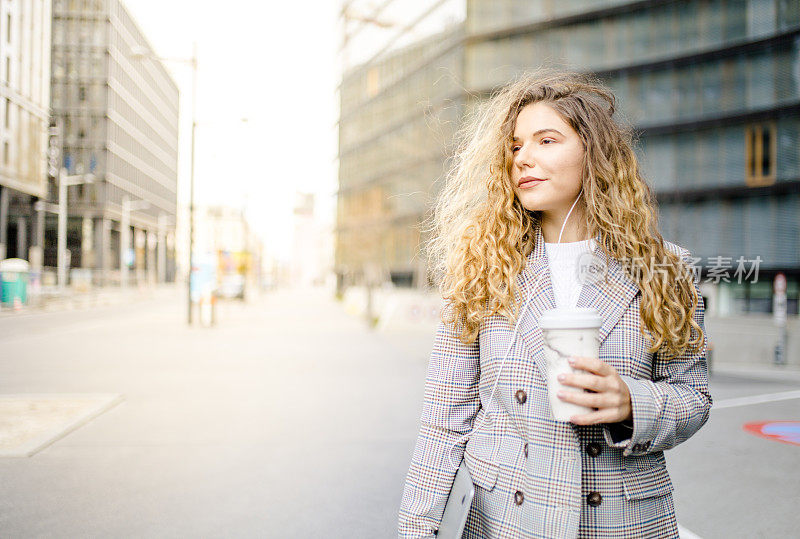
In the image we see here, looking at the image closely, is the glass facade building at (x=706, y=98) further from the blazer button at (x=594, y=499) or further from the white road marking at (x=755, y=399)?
the blazer button at (x=594, y=499)

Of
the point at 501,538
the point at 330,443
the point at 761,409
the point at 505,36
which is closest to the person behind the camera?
the point at 501,538

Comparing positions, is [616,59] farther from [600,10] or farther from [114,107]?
[114,107]

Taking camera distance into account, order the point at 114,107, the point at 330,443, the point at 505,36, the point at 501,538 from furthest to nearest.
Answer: the point at 505,36
the point at 114,107
the point at 330,443
the point at 501,538

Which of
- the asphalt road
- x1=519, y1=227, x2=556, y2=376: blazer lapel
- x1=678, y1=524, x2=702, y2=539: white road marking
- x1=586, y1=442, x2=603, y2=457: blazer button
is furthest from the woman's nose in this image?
x1=678, y1=524, x2=702, y2=539: white road marking

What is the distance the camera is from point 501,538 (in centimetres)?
192

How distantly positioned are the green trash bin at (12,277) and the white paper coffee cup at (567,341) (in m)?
7.53

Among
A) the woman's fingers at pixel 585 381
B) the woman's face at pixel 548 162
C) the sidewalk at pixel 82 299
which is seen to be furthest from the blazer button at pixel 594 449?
the sidewalk at pixel 82 299

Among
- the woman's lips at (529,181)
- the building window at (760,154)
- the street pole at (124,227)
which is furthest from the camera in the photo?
the building window at (760,154)

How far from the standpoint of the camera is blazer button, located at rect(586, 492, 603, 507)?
186cm

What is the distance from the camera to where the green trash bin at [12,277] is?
7727 mm

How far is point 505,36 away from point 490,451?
38.5 meters

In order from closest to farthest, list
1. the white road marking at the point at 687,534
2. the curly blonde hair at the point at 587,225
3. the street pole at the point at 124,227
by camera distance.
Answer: the curly blonde hair at the point at 587,225
the white road marking at the point at 687,534
the street pole at the point at 124,227

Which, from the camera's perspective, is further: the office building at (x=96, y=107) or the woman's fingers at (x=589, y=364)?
the office building at (x=96, y=107)

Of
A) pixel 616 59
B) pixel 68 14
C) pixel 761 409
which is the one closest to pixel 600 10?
pixel 616 59
